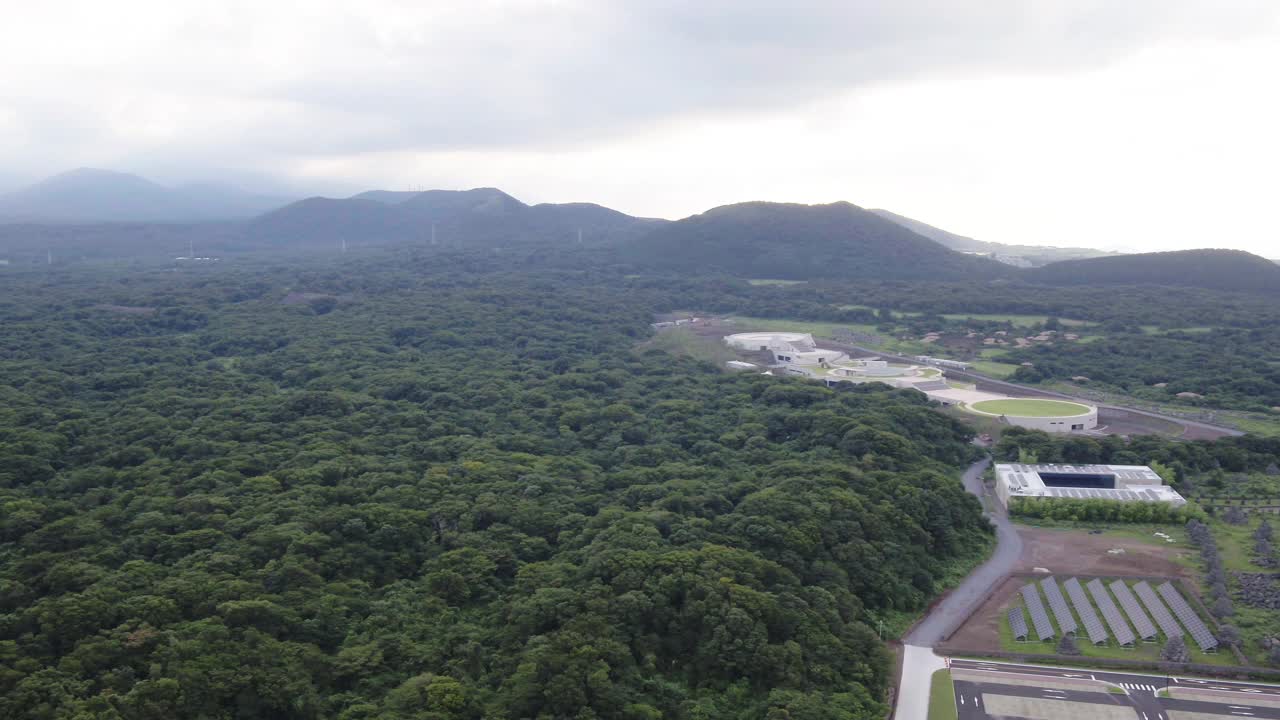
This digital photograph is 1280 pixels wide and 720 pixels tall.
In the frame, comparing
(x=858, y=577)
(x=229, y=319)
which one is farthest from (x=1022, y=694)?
(x=229, y=319)

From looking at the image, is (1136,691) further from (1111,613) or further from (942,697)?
(942,697)

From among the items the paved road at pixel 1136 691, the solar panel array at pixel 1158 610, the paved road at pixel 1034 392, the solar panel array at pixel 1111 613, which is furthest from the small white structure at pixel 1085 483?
the paved road at pixel 1136 691

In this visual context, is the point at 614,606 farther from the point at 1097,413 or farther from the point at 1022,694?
the point at 1097,413

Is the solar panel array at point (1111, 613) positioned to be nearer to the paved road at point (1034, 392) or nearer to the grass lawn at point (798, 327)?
the paved road at point (1034, 392)

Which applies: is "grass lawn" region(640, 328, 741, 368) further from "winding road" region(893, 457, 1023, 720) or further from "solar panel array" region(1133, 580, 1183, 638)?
"solar panel array" region(1133, 580, 1183, 638)

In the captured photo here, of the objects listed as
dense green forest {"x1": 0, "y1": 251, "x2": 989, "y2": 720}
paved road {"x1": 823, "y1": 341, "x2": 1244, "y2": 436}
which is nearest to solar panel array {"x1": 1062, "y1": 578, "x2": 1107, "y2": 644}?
dense green forest {"x1": 0, "y1": 251, "x2": 989, "y2": 720}

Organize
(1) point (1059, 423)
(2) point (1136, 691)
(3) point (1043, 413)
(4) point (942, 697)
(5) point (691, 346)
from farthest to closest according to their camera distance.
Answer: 1. (5) point (691, 346)
2. (3) point (1043, 413)
3. (1) point (1059, 423)
4. (2) point (1136, 691)
5. (4) point (942, 697)

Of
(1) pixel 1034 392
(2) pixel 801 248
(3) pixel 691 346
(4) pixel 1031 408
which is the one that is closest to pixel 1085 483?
(4) pixel 1031 408
